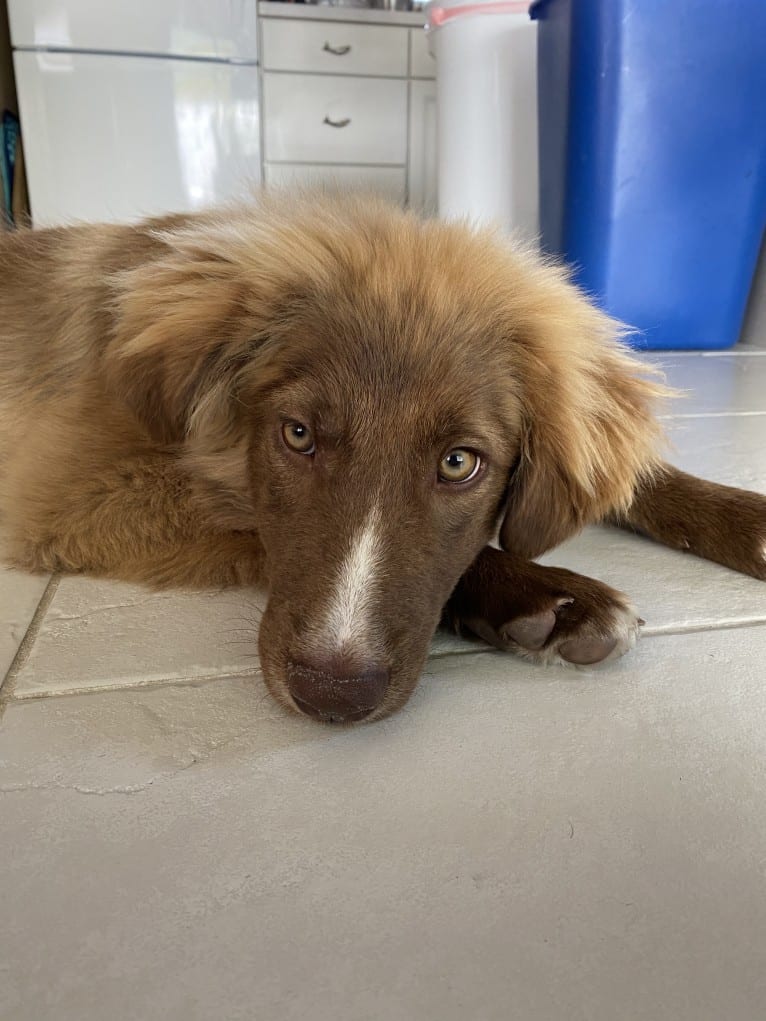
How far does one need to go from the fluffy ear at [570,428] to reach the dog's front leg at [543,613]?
92 millimetres

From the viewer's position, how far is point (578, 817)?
3.66ft

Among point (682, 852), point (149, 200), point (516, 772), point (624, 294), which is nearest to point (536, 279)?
point (516, 772)

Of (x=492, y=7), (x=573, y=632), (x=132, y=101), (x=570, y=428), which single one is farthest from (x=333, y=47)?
(x=573, y=632)

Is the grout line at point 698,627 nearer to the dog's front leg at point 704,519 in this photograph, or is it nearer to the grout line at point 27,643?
the dog's front leg at point 704,519

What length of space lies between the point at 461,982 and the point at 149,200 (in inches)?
263

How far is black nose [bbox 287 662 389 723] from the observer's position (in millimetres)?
1201

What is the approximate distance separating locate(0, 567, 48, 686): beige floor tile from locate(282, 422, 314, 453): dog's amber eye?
→ 2.08 ft

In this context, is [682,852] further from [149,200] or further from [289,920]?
[149,200]

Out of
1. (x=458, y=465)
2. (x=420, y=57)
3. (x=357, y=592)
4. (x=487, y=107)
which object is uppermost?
(x=420, y=57)

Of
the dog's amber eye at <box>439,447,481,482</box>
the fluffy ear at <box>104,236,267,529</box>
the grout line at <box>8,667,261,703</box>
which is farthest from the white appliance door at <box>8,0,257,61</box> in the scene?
the grout line at <box>8,667,261,703</box>

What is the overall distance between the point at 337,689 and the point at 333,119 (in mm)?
6572

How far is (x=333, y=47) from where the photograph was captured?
6555 mm

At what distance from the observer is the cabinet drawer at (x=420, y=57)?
21.9ft

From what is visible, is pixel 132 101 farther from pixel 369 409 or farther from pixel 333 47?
pixel 369 409
